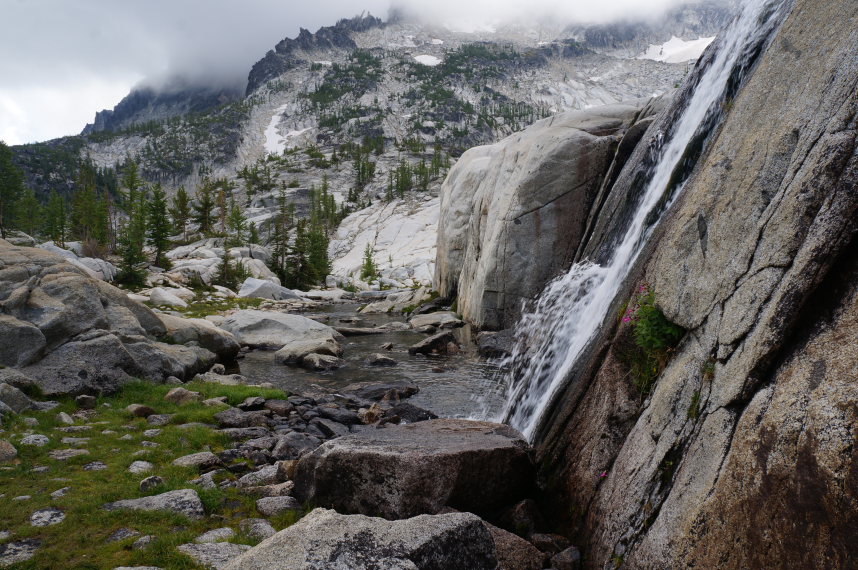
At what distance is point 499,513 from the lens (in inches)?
311

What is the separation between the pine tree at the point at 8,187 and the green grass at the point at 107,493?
9000 cm

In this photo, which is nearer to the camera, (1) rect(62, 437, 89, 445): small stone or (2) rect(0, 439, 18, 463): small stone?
(2) rect(0, 439, 18, 463): small stone

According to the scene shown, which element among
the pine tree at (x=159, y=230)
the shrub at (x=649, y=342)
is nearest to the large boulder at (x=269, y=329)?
the shrub at (x=649, y=342)

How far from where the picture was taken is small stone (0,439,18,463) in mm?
9465

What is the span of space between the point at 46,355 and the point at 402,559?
591 inches

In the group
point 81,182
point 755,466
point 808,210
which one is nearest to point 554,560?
point 755,466

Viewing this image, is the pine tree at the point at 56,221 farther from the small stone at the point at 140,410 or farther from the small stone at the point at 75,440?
the small stone at the point at 75,440

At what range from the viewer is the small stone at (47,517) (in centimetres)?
730

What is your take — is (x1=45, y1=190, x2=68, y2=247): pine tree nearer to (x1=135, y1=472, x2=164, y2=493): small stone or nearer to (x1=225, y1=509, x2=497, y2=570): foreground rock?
(x1=135, y1=472, x2=164, y2=493): small stone

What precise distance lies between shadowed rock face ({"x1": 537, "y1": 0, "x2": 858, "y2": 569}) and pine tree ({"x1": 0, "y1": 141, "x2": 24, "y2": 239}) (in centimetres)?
10101

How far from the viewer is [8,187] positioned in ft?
266

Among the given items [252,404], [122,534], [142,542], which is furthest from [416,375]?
[142,542]

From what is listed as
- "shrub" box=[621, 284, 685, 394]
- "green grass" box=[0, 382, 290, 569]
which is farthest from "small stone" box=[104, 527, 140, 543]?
"shrub" box=[621, 284, 685, 394]

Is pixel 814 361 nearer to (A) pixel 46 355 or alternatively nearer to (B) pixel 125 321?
(A) pixel 46 355
